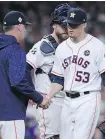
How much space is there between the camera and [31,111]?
9.64 m

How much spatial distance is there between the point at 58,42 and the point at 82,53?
2.26ft

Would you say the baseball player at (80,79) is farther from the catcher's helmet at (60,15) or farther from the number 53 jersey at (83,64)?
the catcher's helmet at (60,15)

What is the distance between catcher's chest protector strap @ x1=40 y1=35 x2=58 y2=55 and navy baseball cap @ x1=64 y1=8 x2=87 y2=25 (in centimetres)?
49

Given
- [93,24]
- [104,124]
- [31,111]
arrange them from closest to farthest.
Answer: [104,124] < [31,111] < [93,24]

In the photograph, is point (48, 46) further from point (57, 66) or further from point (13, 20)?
point (13, 20)

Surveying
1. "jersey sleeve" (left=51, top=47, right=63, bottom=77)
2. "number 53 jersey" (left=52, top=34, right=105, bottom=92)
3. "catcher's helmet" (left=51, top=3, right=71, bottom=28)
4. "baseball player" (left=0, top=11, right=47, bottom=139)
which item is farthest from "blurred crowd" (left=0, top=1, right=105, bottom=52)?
"baseball player" (left=0, top=11, right=47, bottom=139)

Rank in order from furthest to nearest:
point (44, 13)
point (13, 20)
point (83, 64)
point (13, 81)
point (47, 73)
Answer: point (44, 13) < point (47, 73) < point (83, 64) < point (13, 20) < point (13, 81)

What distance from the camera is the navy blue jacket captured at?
5.78 m

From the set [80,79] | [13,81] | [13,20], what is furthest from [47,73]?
[13,81]

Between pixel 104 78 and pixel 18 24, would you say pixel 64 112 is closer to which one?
pixel 104 78

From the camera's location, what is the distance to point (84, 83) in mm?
6434

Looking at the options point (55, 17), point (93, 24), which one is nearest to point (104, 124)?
point (55, 17)

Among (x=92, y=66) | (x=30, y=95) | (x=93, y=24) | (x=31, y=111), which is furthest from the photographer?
(x=93, y=24)

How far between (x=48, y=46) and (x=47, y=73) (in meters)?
0.36
